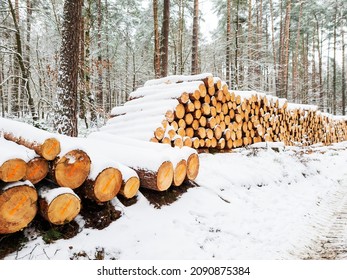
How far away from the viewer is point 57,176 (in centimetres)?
268

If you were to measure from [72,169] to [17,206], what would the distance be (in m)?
0.58

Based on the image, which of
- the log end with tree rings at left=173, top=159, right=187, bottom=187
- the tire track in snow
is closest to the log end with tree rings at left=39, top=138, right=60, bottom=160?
the log end with tree rings at left=173, top=159, right=187, bottom=187

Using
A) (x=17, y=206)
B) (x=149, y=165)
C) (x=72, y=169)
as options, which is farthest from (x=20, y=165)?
(x=149, y=165)

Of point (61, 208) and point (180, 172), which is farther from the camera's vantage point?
point (180, 172)

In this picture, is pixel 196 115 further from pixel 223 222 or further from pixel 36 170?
pixel 36 170

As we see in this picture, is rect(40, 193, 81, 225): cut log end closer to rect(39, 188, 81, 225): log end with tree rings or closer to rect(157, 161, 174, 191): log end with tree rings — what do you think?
rect(39, 188, 81, 225): log end with tree rings

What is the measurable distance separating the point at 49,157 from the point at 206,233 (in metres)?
1.91

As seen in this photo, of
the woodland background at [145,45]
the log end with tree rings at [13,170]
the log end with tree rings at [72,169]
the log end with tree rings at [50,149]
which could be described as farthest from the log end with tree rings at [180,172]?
the woodland background at [145,45]

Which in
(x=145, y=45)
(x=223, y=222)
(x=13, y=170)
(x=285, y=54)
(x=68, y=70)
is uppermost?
(x=145, y=45)

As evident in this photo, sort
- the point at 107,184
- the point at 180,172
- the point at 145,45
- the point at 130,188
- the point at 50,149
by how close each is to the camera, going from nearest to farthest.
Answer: the point at 50,149 < the point at 107,184 < the point at 130,188 < the point at 180,172 < the point at 145,45

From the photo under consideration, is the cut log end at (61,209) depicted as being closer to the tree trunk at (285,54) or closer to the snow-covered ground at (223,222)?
the snow-covered ground at (223,222)

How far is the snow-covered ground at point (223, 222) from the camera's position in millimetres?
2658

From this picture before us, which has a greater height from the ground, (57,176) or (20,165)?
(20,165)

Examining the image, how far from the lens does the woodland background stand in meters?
9.31
